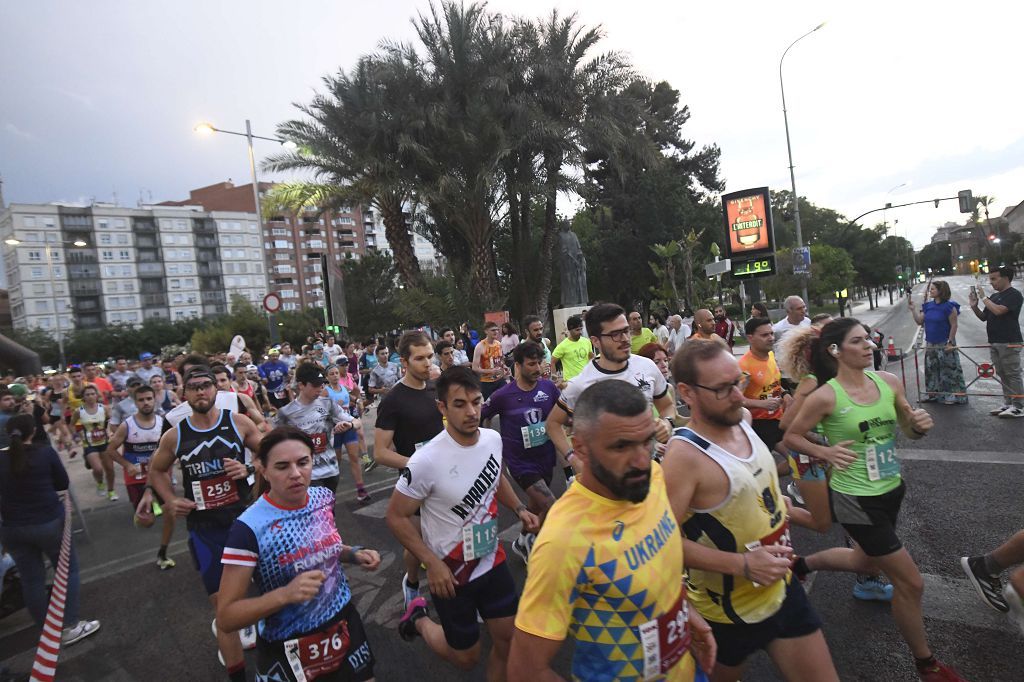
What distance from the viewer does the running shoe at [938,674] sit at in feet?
9.50

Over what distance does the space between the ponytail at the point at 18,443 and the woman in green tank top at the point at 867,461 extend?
18.5 feet

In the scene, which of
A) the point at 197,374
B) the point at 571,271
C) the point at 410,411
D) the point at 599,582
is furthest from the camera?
the point at 571,271

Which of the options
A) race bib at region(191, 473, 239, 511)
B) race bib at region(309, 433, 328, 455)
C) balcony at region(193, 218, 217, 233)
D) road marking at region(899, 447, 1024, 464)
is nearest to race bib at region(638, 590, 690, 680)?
race bib at region(191, 473, 239, 511)

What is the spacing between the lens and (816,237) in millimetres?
68562

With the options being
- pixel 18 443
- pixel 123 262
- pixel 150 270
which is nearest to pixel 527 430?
pixel 18 443

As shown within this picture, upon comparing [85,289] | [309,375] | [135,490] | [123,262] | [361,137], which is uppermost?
[123,262]

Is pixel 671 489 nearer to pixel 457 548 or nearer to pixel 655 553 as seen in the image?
pixel 655 553

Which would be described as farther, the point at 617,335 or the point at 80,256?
the point at 80,256

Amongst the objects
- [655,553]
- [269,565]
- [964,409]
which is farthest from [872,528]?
[964,409]

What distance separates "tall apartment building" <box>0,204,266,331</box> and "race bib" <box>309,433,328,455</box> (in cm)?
9124

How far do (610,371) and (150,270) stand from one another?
11542 centimetres

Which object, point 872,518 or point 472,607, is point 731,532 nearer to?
point 872,518

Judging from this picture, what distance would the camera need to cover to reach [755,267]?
70.6 feet

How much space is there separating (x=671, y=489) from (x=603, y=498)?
22.5 inches
